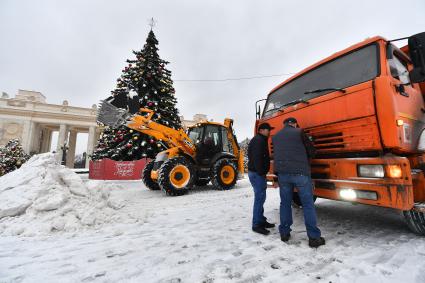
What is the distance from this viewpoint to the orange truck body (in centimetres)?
229

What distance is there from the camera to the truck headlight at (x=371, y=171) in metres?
2.37

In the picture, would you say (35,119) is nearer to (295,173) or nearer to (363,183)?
(295,173)

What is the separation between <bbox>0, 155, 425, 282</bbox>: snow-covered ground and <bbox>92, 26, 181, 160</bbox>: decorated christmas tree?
31.3 feet

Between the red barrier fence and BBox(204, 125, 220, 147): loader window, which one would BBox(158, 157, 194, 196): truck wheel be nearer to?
BBox(204, 125, 220, 147): loader window

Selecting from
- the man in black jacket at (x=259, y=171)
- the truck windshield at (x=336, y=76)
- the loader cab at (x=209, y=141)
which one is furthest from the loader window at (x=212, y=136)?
the man in black jacket at (x=259, y=171)

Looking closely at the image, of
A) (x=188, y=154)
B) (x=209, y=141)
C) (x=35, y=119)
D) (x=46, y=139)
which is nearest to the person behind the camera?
(x=188, y=154)

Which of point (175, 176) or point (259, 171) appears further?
point (175, 176)

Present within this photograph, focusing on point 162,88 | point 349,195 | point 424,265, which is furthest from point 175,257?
point 162,88

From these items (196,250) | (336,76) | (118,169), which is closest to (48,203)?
(196,250)

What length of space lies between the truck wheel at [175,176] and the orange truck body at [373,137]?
4538 millimetres

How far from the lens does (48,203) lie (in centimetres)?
348

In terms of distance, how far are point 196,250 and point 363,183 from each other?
221cm

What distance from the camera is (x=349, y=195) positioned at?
2.61 metres

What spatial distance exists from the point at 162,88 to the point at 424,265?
1451 cm
